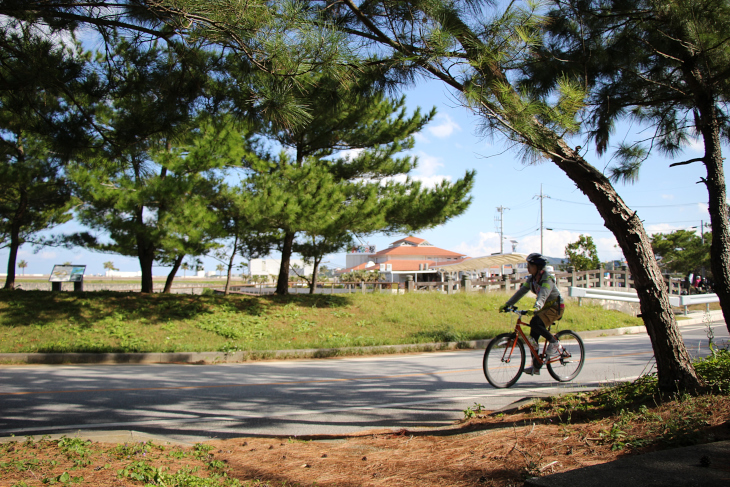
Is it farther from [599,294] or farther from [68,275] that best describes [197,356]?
[599,294]

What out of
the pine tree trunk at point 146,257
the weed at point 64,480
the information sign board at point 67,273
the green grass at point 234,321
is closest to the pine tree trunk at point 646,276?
the weed at point 64,480

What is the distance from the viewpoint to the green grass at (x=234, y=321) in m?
12.0

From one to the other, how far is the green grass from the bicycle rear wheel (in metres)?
5.92

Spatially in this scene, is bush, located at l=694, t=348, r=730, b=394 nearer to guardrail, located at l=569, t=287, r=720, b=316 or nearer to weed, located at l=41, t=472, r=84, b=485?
weed, located at l=41, t=472, r=84, b=485

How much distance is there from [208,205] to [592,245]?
4786 centimetres

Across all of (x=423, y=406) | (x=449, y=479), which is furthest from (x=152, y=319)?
(x=449, y=479)

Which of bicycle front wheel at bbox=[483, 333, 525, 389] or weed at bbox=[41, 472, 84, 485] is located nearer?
weed at bbox=[41, 472, 84, 485]

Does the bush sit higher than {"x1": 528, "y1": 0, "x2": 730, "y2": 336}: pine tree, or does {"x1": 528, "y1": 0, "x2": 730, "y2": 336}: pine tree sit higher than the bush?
{"x1": 528, "y1": 0, "x2": 730, "y2": 336}: pine tree

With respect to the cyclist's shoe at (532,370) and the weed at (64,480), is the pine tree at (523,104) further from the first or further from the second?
the weed at (64,480)

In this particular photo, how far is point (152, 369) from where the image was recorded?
30.8 ft

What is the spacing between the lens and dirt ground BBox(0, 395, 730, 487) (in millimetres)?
3254

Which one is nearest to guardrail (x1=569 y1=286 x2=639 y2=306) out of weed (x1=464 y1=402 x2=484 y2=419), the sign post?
weed (x1=464 y1=402 x2=484 y2=419)

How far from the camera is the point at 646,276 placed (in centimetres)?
448

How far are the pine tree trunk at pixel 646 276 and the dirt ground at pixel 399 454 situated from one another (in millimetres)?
291
